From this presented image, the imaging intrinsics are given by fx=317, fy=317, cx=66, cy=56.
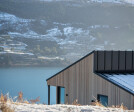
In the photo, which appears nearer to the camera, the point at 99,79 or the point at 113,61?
the point at 99,79

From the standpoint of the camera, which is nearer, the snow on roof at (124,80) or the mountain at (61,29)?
the snow on roof at (124,80)

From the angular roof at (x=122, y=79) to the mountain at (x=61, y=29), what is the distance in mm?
83494

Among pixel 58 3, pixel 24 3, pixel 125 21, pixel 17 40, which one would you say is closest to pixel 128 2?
pixel 125 21

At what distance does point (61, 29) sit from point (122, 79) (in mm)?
103738

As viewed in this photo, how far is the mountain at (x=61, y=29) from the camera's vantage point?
10481cm

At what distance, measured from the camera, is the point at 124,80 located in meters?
12.1

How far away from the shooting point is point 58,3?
124000 millimetres

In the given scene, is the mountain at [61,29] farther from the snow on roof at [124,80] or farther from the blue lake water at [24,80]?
the snow on roof at [124,80]

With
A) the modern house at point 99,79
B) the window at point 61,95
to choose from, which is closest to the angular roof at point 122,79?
the modern house at point 99,79

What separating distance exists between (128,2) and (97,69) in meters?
133

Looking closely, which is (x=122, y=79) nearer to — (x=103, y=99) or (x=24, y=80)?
(x=103, y=99)

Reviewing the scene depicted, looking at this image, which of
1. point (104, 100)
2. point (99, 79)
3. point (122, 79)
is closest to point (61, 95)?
point (99, 79)

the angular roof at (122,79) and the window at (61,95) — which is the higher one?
the angular roof at (122,79)

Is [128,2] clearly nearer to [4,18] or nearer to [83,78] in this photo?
[4,18]
